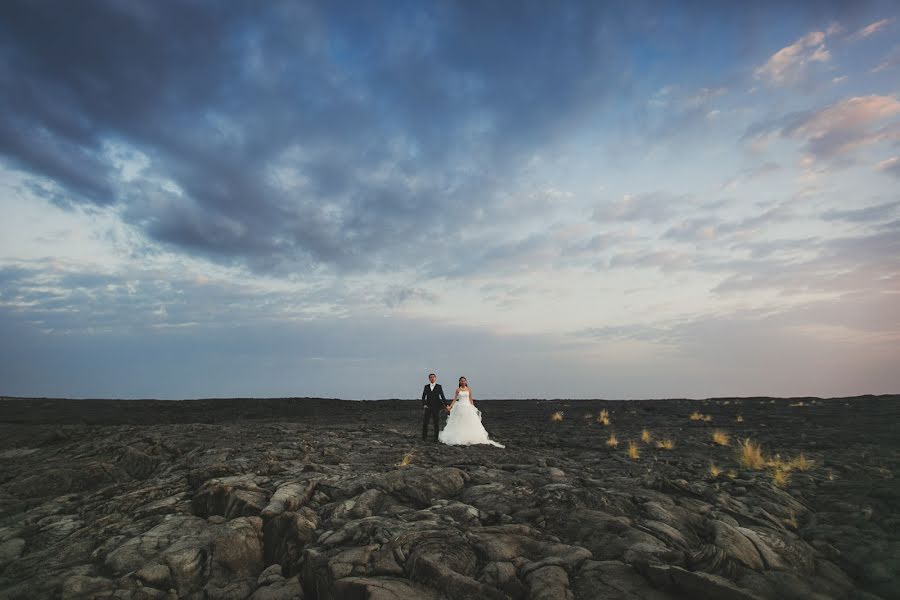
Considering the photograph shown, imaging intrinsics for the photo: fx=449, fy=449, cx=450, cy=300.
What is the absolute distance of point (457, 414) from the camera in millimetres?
19516

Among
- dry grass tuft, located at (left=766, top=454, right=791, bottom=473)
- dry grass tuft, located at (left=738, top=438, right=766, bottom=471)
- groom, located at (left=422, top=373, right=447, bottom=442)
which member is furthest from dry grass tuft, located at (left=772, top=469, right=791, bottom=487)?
groom, located at (left=422, top=373, right=447, bottom=442)

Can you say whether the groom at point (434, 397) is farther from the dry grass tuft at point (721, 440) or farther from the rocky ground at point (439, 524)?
the dry grass tuft at point (721, 440)

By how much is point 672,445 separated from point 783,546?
12.3 meters

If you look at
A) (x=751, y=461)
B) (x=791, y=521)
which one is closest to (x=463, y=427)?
(x=751, y=461)

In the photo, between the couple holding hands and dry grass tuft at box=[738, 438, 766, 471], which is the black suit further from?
dry grass tuft at box=[738, 438, 766, 471]

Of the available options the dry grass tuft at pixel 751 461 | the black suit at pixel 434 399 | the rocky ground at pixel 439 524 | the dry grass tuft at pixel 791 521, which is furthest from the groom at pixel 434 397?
the dry grass tuft at pixel 791 521

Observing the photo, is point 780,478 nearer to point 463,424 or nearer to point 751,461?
point 751,461

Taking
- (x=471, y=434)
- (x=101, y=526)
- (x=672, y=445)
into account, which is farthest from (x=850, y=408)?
(x=101, y=526)

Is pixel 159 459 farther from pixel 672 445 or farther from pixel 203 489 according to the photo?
pixel 672 445

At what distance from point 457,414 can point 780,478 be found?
1131cm

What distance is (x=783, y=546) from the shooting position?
306 inches

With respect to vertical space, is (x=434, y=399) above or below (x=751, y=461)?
above

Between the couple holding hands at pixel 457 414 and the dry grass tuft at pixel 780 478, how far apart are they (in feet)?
32.0

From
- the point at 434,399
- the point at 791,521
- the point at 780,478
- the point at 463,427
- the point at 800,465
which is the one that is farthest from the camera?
the point at 434,399
